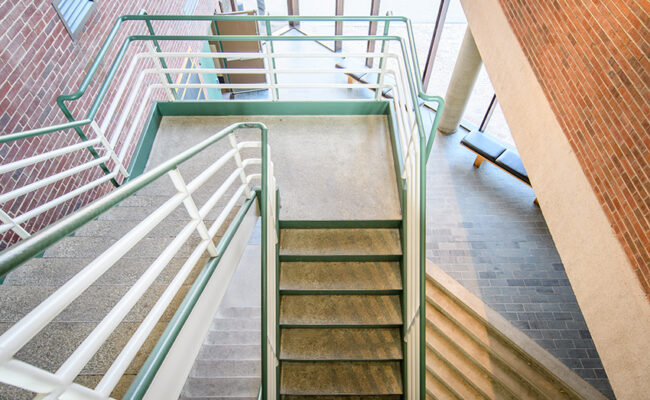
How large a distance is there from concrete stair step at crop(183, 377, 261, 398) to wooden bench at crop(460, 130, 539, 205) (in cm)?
620

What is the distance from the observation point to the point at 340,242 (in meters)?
3.19

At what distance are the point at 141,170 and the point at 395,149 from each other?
2785 millimetres

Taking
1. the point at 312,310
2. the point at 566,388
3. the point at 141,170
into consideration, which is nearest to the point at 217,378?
the point at 312,310

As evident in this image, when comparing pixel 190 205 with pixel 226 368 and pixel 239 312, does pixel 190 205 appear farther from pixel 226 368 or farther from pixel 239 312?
pixel 239 312

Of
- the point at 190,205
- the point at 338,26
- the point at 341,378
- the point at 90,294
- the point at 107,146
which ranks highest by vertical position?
the point at 338,26

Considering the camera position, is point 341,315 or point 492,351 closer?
point 341,315

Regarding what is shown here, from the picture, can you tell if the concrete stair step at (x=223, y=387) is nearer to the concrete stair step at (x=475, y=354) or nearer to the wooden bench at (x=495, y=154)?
the concrete stair step at (x=475, y=354)

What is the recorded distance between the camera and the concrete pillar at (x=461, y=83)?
6.85 m

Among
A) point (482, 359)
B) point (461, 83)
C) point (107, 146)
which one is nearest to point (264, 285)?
point (107, 146)

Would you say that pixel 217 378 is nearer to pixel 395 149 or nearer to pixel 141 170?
pixel 141 170

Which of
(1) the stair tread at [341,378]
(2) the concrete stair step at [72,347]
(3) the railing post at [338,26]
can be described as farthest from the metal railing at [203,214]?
(3) the railing post at [338,26]

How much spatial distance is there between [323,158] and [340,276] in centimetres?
134

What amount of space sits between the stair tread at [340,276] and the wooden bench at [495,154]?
510 cm

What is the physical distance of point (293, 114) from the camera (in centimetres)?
414
